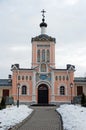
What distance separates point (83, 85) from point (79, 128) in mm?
39137

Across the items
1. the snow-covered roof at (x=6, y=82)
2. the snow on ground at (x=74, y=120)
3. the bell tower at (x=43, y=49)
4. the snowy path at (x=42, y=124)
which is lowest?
the snowy path at (x=42, y=124)

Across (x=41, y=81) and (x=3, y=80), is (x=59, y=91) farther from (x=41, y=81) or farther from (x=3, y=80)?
(x=3, y=80)

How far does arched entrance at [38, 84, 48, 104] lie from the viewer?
51216 mm

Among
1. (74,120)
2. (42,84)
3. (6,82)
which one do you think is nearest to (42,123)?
(74,120)

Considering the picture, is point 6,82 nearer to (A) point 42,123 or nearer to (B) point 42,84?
(B) point 42,84

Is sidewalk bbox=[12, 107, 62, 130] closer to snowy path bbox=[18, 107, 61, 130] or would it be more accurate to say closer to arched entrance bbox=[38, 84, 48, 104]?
snowy path bbox=[18, 107, 61, 130]

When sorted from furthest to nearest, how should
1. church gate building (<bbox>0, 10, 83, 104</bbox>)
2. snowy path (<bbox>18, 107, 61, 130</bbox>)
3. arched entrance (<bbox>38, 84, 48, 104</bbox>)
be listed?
arched entrance (<bbox>38, 84, 48, 104</bbox>), church gate building (<bbox>0, 10, 83, 104</bbox>), snowy path (<bbox>18, 107, 61, 130</bbox>)

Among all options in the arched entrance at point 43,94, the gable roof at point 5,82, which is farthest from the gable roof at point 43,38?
the gable roof at point 5,82

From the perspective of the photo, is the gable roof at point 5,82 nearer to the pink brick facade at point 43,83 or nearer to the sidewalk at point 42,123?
the pink brick facade at point 43,83

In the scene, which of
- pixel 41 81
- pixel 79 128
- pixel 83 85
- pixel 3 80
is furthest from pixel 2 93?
pixel 79 128

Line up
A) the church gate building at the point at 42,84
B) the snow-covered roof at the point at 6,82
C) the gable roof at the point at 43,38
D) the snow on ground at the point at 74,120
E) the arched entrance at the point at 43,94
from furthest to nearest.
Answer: the gable roof at the point at 43,38 < the snow-covered roof at the point at 6,82 < the arched entrance at the point at 43,94 < the church gate building at the point at 42,84 < the snow on ground at the point at 74,120

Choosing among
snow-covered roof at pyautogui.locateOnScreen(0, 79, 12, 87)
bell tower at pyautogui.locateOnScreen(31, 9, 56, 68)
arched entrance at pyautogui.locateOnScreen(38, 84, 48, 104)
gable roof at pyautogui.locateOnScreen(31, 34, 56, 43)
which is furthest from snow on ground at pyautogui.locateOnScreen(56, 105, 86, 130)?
gable roof at pyautogui.locateOnScreen(31, 34, 56, 43)

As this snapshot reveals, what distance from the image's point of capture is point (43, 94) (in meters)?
51.6

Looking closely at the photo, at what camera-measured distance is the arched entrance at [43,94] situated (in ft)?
168
